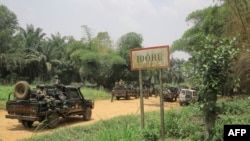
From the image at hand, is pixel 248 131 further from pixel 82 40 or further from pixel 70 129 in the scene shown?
pixel 82 40

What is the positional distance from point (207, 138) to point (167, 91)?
76.3 ft

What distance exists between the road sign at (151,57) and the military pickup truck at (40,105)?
535 cm

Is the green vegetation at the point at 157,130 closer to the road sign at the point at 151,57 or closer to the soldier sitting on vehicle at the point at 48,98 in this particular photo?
the road sign at the point at 151,57

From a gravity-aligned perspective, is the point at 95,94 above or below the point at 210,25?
below

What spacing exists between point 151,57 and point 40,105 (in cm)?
626

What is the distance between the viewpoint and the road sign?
6413mm

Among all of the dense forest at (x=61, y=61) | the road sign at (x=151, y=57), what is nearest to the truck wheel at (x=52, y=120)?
the road sign at (x=151, y=57)

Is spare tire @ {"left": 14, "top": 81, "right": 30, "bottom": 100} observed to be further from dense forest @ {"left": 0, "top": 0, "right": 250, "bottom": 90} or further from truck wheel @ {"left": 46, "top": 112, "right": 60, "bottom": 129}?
dense forest @ {"left": 0, "top": 0, "right": 250, "bottom": 90}

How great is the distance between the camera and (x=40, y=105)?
11.5m

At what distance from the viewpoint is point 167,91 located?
96.7 ft

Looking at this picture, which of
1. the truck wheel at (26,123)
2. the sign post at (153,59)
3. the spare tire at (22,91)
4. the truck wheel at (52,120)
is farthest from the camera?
the truck wheel at (26,123)

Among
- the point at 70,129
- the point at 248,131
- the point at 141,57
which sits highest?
the point at 141,57

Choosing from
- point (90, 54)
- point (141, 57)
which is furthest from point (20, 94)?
point (90, 54)

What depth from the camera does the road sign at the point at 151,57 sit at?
6413mm
